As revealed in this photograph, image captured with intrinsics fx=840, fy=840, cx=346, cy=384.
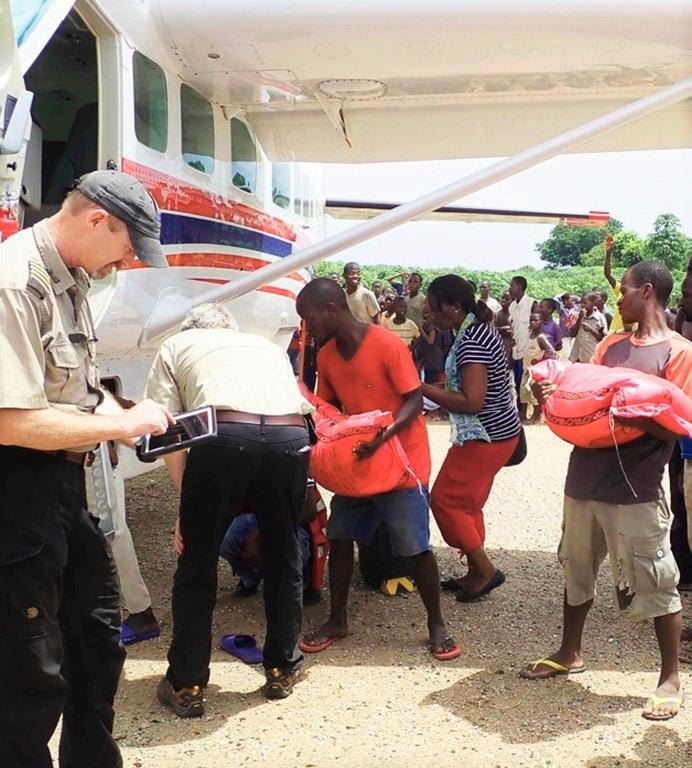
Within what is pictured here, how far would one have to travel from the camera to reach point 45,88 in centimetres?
588

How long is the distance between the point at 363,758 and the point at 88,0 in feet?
12.4

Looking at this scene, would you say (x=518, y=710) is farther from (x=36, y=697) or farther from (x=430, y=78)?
(x=430, y=78)

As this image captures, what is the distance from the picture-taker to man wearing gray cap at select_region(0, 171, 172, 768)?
221 centimetres

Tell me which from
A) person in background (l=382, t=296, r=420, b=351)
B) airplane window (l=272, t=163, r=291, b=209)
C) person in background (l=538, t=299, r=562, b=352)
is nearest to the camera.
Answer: airplane window (l=272, t=163, r=291, b=209)

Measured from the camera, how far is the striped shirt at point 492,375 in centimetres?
448

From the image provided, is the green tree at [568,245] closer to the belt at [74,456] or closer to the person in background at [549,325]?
the person in background at [549,325]

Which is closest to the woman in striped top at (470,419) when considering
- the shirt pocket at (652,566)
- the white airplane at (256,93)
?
the white airplane at (256,93)

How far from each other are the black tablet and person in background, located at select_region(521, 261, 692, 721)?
149cm

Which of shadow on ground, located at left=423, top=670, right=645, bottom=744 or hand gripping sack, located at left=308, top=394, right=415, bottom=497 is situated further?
hand gripping sack, located at left=308, top=394, right=415, bottom=497

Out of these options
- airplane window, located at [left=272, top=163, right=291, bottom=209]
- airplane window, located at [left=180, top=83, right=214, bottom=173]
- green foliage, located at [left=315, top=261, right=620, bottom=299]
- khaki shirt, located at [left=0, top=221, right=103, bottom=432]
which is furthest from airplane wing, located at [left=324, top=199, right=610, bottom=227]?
green foliage, located at [left=315, top=261, right=620, bottom=299]

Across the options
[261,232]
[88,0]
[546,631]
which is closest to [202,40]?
[88,0]

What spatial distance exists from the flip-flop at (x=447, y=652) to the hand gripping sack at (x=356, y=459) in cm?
79

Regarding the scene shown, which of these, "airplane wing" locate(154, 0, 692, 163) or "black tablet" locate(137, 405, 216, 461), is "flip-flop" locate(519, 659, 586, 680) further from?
"airplane wing" locate(154, 0, 692, 163)

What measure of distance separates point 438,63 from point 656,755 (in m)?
4.04
